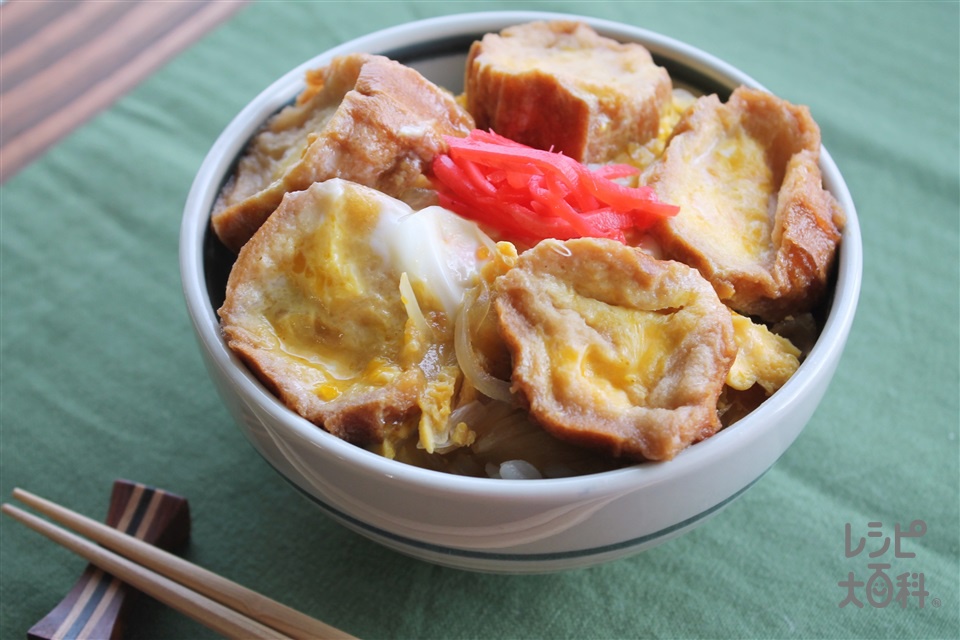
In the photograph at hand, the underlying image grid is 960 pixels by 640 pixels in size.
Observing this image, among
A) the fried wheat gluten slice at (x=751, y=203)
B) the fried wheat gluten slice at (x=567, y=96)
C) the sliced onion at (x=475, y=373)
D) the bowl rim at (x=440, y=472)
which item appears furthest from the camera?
the fried wheat gluten slice at (x=567, y=96)

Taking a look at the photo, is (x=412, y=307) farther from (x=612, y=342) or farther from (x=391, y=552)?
(x=391, y=552)

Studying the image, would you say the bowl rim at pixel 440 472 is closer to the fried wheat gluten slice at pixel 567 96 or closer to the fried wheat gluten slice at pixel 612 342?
the fried wheat gluten slice at pixel 612 342

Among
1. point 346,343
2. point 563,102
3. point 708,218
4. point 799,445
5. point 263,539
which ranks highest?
point 563,102

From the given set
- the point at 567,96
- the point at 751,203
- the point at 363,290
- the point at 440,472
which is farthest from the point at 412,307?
the point at 751,203

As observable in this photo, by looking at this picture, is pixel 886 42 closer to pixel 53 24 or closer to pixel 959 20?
pixel 959 20

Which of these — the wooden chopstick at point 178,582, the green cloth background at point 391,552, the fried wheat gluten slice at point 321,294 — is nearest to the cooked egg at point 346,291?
the fried wheat gluten slice at point 321,294

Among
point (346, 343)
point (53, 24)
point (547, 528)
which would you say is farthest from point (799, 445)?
point (53, 24)

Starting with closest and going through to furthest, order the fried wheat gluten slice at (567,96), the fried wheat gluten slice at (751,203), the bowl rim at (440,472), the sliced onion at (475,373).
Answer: the bowl rim at (440,472) → the sliced onion at (475,373) → the fried wheat gluten slice at (751,203) → the fried wheat gluten slice at (567,96)
